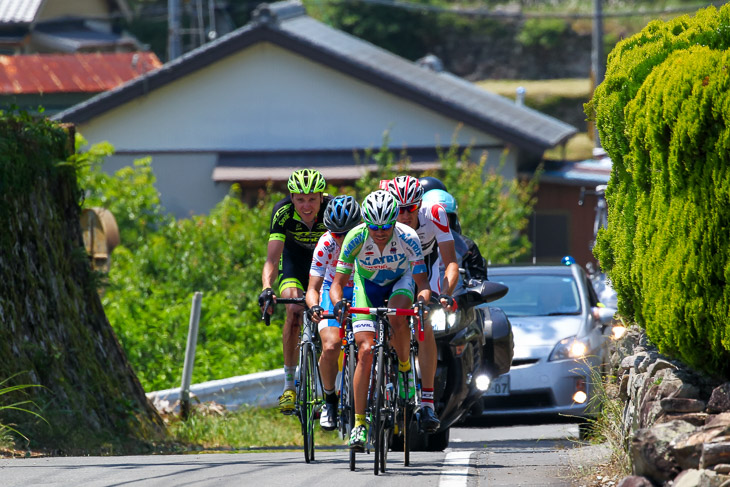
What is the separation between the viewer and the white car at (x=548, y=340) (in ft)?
42.1

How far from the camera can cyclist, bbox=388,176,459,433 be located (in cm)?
903

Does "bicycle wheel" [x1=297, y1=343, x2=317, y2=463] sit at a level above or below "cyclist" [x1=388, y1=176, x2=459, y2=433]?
below

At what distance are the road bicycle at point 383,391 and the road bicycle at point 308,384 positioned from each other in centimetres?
71

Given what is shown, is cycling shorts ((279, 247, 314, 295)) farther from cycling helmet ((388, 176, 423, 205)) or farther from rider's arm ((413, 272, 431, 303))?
rider's arm ((413, 272, 431, 303))

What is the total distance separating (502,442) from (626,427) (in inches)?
173

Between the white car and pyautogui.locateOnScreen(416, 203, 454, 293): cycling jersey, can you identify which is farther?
the white car

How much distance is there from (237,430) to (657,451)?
7.42 metres

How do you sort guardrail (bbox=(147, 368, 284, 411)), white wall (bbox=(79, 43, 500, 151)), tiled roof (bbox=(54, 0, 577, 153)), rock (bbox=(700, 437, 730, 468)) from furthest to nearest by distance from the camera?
white wall (bbox=(79, 43, 500, 151)) → tiled roof (bbox=(54, 0, 577, 153)) → guardrail (bbox=(147, 368, 284, 411)) → rock (bbox=(700, 437, 730, 468))

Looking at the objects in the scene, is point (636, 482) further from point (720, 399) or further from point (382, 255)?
point (382, 255)

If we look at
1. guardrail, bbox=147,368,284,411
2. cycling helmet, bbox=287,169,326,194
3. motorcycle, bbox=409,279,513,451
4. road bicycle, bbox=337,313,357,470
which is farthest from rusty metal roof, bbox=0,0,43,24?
road bicycle, bbox=337,313,357,470

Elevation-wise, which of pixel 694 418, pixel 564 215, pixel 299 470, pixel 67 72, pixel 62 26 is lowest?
pixel 299 470

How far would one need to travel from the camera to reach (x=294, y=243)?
10.1m

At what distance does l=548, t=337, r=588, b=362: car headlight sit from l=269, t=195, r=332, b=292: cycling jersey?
12.7ft

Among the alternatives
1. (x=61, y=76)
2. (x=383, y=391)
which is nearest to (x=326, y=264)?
(x=383, y=391)
